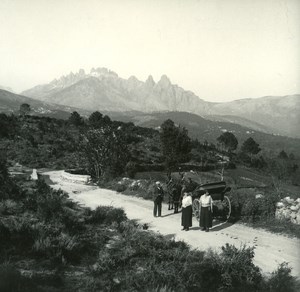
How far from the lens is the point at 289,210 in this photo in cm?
1288

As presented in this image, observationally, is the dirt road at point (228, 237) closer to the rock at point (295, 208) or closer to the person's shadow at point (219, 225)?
the person's shadow at point (219, 225)

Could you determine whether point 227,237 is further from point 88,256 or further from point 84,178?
point 84,178

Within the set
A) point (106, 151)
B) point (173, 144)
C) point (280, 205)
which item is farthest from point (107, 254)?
point (173, 144)

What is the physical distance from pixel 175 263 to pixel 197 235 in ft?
12.7

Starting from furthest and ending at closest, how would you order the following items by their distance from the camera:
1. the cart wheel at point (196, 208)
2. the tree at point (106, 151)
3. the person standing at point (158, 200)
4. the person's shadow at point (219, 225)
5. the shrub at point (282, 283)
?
the tree at point (106, 151) → the person standing at point (158, 200) → the cart wheel at point (196, 208) → the person's shadow at point (219, 225) → the shrub at point (282, 283)

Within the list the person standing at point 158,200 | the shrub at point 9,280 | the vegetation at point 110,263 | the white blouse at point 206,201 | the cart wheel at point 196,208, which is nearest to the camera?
the shrub at point 9,280

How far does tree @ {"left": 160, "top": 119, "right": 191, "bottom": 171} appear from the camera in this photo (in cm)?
2964

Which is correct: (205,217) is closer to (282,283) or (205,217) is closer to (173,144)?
(282,283)

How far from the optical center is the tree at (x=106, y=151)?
26797mm

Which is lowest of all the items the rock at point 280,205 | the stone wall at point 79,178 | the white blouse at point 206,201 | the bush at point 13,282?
the stone wall at point 79,178

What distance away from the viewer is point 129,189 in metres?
21.8

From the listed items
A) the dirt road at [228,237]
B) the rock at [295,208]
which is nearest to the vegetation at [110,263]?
the dirt road at [228,237]

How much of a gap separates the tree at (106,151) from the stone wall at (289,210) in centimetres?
1521

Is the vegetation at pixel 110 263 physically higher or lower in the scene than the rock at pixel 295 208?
lower
